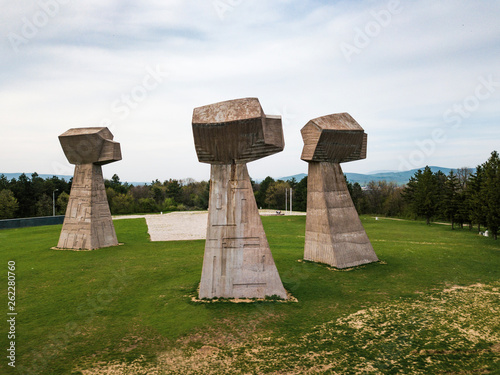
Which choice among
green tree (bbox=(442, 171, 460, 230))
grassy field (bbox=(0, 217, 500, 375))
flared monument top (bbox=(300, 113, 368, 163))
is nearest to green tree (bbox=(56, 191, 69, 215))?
grassy field (bbox=(0, 217, 500, 375))

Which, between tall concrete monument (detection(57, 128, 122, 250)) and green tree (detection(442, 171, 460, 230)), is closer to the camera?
tall concrete monument (detection(57, 128, 122, 250))

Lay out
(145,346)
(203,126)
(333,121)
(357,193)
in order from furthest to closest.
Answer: (357,193) < (333,121) < (203,126) < (145,346)

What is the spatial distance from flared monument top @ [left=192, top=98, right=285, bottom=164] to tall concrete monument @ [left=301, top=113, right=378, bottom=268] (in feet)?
13.0

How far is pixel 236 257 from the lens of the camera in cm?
1019

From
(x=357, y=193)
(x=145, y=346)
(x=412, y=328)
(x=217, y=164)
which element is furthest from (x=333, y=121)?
(x=357, y=193)

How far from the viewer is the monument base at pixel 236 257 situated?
10.2m

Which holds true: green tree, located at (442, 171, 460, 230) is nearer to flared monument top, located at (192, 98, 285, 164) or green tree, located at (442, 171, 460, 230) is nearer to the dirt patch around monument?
the dirt patch around monument

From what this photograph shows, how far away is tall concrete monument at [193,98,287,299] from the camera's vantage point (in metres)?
10.0

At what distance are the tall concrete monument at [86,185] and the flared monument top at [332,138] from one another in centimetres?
1071

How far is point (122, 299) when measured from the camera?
1045 cm

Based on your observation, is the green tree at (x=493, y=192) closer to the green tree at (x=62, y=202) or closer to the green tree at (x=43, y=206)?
the green tree at (x=62, y=202)

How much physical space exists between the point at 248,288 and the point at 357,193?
54.7 metres

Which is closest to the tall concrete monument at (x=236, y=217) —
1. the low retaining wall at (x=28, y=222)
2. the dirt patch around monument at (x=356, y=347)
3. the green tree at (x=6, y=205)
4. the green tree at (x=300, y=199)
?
the dirt patch around monument at (x=356, y=347)

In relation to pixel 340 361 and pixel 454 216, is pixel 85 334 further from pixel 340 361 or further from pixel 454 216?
pixel 454 216
